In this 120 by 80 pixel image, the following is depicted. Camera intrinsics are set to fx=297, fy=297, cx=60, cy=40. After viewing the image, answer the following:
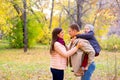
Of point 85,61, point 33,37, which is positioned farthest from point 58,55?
point 33,37

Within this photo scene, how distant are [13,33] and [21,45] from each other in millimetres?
1723

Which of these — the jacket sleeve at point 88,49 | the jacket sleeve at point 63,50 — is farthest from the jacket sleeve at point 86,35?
the jacket sleeve at point 63,50

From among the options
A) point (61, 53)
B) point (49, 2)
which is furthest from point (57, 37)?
point (49, 2)

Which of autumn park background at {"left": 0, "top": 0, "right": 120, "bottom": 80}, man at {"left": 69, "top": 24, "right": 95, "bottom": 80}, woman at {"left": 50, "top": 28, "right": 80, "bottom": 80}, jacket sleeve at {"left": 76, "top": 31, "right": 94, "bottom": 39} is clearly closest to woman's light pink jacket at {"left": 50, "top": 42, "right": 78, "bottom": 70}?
woman at {"left": 50, "top": 28, "right": 80, "bottom": 80}

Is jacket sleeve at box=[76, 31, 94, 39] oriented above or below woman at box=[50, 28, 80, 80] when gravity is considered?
above

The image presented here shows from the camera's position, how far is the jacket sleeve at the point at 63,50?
577 centimetres

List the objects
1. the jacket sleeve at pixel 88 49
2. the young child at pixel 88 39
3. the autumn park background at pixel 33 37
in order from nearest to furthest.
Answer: the jacket sleeve at pixel 88 49 < the young child at pixel 88 39 < the autumn park background at pixel 33 37

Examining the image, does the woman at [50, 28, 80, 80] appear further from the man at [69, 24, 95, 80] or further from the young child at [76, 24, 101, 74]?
the young child at [76, 24, 101, 74]

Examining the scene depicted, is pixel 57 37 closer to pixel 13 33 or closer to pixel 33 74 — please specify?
pixel 33 74

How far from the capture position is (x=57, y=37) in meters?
5.96

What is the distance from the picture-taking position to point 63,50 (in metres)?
5.86

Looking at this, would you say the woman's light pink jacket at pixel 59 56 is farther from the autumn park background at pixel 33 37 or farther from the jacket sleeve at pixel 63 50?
the autumn park background at pixel 33 37

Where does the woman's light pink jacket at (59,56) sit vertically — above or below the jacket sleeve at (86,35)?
below

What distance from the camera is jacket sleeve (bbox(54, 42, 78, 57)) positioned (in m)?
5.77
